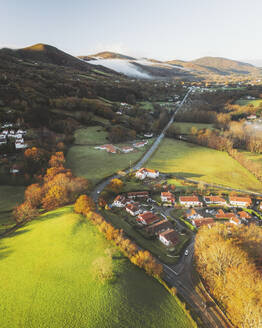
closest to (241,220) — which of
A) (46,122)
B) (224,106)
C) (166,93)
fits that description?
(46,122)

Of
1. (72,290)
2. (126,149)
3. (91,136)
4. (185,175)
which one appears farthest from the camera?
(91,136)

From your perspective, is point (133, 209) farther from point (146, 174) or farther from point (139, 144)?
point (139, 144)

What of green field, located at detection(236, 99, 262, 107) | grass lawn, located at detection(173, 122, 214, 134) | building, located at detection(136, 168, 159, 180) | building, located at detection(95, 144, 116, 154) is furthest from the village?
green field, located at detection(236, 99, 262, 107)

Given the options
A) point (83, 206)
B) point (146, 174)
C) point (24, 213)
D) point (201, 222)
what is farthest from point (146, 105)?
point (24, 213)

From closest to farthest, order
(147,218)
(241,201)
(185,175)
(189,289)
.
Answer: (189,289)
(147,218)
(241,201)
(185,175)

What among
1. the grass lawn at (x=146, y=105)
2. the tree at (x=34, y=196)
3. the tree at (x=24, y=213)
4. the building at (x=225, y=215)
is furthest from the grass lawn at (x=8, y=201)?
the grass lawn at (x=146, y=105)

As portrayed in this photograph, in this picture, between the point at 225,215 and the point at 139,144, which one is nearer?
the point at 225,215

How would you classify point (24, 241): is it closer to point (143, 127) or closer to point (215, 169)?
point (215, 169)

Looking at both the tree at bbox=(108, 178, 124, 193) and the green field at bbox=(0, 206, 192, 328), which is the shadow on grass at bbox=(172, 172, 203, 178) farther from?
the green field at bbox=(0, 206, 192, 328)
